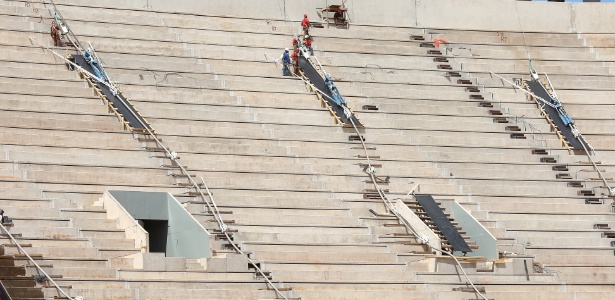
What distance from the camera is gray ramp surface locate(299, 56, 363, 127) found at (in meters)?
34.1

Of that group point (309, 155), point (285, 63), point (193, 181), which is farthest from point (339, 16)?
point (193, 181)

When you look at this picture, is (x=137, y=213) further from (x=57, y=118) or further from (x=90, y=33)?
(x=90, y=33)

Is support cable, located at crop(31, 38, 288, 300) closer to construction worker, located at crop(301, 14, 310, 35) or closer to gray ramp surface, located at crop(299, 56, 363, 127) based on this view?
gray ramp surface, located at crop(299, 56, 363, 127)

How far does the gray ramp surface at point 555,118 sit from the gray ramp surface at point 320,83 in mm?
4942

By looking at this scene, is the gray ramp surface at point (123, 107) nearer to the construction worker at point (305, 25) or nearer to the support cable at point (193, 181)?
the support cable at point (193, 181)

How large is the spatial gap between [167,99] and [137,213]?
15.7 ft

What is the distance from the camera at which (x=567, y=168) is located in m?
34.5

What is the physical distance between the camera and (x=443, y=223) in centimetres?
3077

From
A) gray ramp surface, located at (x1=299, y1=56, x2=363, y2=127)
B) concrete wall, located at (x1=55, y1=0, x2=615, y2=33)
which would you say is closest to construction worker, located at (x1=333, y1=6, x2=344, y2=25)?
concrete wall, located at (x1=55, y1=0, x2=615, y2=33)

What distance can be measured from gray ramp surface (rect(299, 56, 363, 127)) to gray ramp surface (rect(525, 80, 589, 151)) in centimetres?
494

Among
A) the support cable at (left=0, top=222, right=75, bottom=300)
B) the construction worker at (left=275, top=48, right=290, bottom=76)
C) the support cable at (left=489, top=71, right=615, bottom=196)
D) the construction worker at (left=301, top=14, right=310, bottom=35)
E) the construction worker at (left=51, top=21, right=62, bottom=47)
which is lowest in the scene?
the support cable at (left=0, top=222, right=75, bottom=300)

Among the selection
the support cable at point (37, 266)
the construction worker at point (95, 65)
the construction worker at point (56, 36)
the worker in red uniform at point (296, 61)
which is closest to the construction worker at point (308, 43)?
the worker in red uniform at point (296, 61)

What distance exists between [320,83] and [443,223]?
5888 mm

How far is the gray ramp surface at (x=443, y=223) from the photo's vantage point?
98.7 feet
